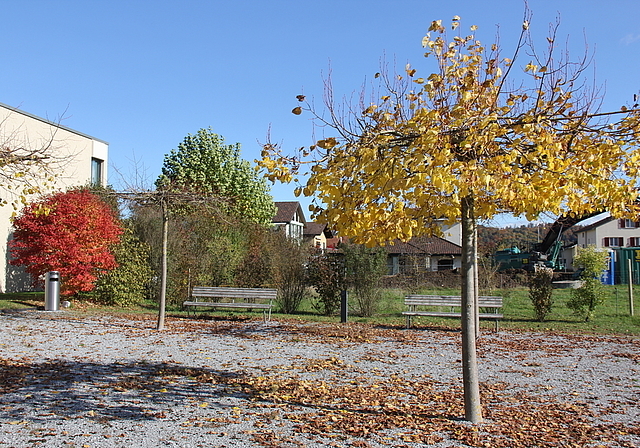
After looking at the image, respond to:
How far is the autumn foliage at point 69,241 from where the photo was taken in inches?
667

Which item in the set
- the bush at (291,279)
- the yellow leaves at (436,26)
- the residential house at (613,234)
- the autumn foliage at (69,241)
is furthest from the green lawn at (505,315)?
the residential house at (613,234)

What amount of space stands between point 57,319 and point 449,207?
39.1ft

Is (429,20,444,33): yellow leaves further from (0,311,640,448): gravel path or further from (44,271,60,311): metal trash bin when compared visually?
(44,271,60,311): metal trash bin

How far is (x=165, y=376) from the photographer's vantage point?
7098mm

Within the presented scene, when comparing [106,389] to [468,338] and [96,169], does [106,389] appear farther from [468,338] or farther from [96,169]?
[96,169]

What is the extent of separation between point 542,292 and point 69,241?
13.5 metres

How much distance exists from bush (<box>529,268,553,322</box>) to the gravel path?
131 inches

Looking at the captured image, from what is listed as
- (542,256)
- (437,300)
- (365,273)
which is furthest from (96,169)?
(542,256)

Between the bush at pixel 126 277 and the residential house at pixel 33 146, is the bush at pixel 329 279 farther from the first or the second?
the residential house at pixel 33 146

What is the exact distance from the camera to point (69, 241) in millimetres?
17016

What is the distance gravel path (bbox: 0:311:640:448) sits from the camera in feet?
15.6

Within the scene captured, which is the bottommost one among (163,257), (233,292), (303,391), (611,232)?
(303,391)

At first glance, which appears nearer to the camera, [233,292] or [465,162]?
[465,162]

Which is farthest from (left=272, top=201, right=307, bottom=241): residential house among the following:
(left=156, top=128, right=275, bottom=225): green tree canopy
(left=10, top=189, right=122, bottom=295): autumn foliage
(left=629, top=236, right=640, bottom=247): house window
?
(left=629, top=236, right=640, bottom=247): house window
